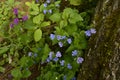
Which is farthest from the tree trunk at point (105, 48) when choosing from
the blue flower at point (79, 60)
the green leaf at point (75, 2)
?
the green leaf at point (75, 2)

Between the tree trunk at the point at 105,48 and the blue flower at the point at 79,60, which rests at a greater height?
the tree trunk at the point at 105,48

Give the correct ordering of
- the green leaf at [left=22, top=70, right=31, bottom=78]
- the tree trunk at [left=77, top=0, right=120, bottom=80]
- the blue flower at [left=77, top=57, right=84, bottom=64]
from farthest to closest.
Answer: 1. the green leaf at [left=22, top=70, right=31, bottom=78]
2. the blue flower at [left=77, top=57, right=84, bottom=64]
3. the tree trunk at [left=77, top=0, right=120, bottom=80]

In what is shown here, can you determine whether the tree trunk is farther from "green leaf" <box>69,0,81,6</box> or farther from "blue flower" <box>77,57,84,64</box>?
"green leaf" <box>69,0,81,6</box>

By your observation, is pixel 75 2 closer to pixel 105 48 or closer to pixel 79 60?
pixel 79 60

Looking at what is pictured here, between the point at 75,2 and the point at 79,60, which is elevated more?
the point at 75,2

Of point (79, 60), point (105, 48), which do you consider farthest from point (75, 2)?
point (105, 48)

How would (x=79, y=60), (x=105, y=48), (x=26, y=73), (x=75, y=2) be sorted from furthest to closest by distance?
(x=75, y=2) → (x=26, y=73) → (x=79, y=60) → (x=105, y=48)

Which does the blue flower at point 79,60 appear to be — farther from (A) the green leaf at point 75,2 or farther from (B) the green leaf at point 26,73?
(A) the green leaf at point 75,2

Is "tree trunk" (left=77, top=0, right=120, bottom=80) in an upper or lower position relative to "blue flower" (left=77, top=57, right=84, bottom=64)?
upper

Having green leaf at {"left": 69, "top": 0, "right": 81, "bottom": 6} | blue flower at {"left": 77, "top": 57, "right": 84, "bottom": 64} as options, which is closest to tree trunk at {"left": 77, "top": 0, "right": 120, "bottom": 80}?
blue flower at {"left": 77, "top": 57, "right": 84, "bottom": 64}
